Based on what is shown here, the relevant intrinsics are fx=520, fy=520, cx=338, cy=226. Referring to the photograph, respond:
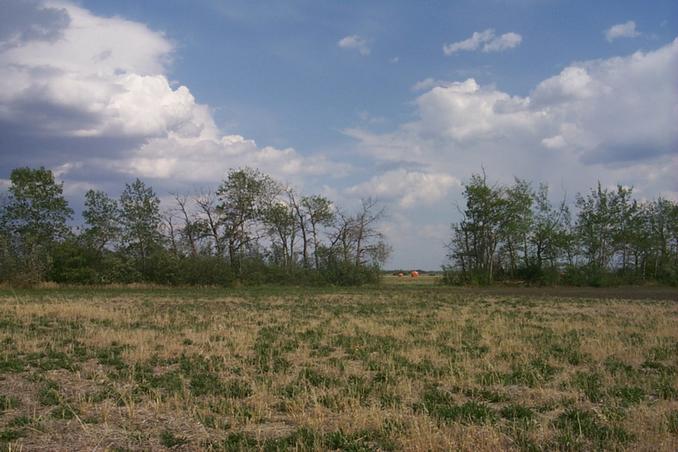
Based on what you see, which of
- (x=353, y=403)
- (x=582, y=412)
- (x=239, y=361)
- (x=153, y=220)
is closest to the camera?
(x=582, y=412)

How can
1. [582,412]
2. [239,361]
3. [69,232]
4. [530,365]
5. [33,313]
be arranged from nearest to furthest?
[582,412], [530,365], [239,361], [33,313], [69,232]

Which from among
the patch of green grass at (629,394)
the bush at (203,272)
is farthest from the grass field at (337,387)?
the bush at (203,272)

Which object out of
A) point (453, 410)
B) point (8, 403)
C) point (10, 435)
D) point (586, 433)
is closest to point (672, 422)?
point (586, 433)

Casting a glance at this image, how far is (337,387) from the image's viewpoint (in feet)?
31.5

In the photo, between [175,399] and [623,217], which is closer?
[175,399]

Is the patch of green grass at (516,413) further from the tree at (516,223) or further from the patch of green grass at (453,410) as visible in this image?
the tree at (516,223)

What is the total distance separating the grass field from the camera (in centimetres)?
→ 677

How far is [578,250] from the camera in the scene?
193 ft

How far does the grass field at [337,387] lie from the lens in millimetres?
6766

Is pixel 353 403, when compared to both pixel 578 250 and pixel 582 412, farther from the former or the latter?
pixel 578 250

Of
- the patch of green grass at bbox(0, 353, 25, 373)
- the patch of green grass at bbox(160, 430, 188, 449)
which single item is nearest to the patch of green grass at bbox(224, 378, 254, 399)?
the patch of green grass at bbox(160, 430, 188, 449)

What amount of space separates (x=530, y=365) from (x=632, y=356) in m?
2.97

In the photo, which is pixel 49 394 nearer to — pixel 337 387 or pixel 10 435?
pixel 10 435

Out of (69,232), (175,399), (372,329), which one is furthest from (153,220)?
(175,399)
